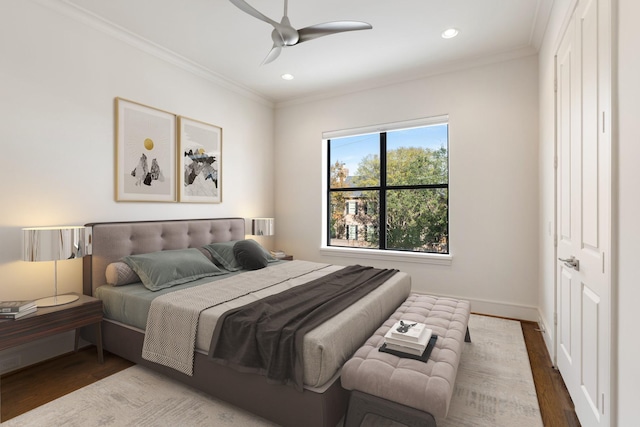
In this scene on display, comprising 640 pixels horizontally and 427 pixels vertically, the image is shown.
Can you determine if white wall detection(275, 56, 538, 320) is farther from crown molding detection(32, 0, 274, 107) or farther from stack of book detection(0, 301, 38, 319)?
stack of book detection(0, 301, 38, 319)

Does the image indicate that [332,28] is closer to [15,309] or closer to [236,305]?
[236,305]

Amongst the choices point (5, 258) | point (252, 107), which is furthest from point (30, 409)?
point (252, 107)

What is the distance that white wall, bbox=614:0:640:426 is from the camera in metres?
1.18

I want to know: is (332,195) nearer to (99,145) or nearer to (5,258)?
(99,145)

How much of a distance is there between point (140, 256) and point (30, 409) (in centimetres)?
128

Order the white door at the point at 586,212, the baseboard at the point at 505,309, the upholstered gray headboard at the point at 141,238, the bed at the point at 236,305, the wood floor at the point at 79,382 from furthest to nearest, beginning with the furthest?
the baseboard at the point at 505,309 → the upholstered gray headboard at the point at 141,238 → the wood floor at the point at 79,382 → the bed at the point at 236,305 → the white door at the point at 586,212

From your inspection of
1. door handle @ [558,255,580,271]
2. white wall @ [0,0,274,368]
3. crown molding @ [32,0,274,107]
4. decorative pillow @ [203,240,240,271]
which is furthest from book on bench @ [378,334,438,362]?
crown molding @ [32,0,274,107]

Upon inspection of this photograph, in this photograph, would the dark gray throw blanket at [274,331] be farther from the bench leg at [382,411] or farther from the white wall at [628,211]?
the white wall at [628,211]

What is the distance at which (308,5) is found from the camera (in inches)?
107

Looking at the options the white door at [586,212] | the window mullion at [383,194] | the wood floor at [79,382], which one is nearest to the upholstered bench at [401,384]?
the white door at [586,212]

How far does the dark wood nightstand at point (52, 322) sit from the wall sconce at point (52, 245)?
0.14 m

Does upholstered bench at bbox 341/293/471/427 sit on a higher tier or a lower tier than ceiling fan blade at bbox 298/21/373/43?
lower

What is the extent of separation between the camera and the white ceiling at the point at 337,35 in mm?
2744

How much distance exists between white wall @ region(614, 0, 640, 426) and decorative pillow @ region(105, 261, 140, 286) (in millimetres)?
3329
